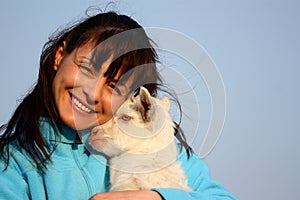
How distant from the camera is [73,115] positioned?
3734 millimetres

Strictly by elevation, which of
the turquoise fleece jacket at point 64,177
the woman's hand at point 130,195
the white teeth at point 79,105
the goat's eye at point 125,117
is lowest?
the turquoise fleece jacket at point 64,177

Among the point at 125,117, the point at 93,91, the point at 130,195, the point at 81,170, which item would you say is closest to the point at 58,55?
the point at 93,91

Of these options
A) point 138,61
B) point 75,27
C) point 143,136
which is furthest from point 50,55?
point 143,136

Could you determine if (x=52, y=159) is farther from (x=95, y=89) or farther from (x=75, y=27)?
(x=75, y=27)

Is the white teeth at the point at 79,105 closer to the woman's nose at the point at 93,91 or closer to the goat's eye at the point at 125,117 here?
the woman's nose at the point at 93,91

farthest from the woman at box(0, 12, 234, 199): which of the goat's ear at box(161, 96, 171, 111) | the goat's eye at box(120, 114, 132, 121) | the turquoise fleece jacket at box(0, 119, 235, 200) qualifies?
the goat's ear at box(161, 96, 171, 111)

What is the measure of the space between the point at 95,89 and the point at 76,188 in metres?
0.67

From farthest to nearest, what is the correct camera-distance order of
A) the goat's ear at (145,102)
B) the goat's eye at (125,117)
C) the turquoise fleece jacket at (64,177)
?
the goat's eye at (125,117), the goat's ear at (145,102), the turquoise fleece jacket at (64,177)

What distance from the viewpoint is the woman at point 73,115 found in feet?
12.0

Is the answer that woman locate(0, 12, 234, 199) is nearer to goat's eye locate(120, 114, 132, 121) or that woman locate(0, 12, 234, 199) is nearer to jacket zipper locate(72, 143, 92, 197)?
jacket zipper locate(72, 143, 92, 197)

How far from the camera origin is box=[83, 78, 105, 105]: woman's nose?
3674 mm

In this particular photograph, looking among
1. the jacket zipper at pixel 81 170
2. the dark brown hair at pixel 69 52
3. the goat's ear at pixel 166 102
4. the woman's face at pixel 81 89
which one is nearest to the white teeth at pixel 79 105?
the woman's face at pixel 81 89

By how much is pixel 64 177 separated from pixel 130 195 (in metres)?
0.56

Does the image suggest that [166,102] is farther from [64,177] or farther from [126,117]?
[64,177]
